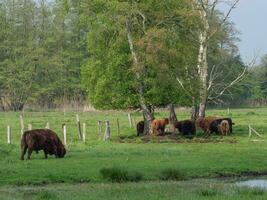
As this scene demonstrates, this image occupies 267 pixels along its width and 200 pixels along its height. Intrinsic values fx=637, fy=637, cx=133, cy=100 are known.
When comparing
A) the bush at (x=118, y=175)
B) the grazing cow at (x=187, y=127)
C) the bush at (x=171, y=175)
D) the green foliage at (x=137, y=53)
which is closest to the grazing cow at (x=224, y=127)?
the grazing cow at (x=187, y=127)

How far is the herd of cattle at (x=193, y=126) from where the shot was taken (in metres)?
46.8

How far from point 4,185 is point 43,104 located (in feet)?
264

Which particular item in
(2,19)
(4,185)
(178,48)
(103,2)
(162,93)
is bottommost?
(4,185)

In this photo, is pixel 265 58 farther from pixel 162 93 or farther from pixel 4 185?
pixel 4 185

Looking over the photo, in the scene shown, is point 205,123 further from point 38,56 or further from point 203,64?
point 38,56

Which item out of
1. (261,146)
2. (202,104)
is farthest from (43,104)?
(261,146)

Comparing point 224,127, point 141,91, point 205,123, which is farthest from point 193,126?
point 141,91

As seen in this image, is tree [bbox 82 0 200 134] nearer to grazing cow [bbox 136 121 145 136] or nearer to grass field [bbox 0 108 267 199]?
grazing cow [bbox 136 121 145 136]

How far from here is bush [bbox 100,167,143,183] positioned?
2308 cm

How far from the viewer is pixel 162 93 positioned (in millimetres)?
46688

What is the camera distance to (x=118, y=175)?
23109 mm

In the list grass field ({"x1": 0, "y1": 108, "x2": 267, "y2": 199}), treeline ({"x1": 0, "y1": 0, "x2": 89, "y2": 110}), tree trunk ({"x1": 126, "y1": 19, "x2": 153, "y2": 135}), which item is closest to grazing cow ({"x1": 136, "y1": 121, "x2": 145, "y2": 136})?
tree trunk ({"x1": 126, "y1": 19, "x2": 153, "y2": 135})

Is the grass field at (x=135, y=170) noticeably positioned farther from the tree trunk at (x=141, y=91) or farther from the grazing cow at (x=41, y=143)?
the tree trunk at (x=141, y=91)

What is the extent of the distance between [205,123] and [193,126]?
1617mm
